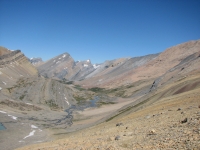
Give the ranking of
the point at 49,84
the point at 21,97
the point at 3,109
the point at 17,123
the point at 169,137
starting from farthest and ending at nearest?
1. the point at 49,84
2. the point at 21,97
3. the point at 3,109
4. the point at 17,123
5. the point at 169,137

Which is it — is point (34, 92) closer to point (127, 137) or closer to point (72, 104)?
point (72, 104)

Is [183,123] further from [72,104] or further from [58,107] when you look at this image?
[72,104]

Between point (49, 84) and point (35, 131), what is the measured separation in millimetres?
80447

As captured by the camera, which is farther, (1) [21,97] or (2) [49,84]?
(2) [49,84]

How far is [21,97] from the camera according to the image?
11056 centimetres

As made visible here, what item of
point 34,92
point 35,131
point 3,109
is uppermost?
point 34,92

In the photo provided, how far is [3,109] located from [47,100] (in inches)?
1411

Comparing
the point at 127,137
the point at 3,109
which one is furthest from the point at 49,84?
the point at 127,137

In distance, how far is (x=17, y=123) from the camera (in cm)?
6556

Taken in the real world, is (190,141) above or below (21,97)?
below

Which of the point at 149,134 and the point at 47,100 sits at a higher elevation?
the point at 47,100

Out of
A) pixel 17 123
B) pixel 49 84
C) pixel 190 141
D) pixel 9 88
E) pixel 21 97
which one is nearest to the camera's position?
pixel 190 141

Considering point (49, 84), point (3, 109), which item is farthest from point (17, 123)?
point (49, 84)

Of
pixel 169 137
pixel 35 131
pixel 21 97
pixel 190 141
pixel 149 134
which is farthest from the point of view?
pixel 21 97
